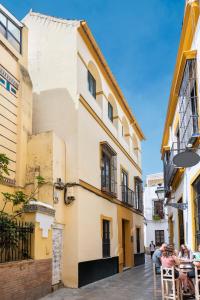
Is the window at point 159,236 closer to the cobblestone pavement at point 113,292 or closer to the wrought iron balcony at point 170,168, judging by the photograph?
the wrought iron balcony at point 170,168

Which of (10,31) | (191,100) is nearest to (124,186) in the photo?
(191,100)

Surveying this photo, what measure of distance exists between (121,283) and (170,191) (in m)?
5.38

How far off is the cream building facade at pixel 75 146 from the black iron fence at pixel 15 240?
6.02 feet

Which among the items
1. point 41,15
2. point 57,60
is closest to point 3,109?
point 57,60

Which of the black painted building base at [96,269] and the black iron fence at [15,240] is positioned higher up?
the black iron fence at [15,240]

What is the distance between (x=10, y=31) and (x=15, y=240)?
6.93 metres

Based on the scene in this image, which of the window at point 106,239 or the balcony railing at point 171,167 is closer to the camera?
the balcony railing at point 171,167

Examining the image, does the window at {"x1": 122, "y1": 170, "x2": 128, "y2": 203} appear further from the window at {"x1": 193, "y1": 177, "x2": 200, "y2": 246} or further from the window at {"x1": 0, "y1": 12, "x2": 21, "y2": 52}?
the window at {"x1": 0, "y1": 12, "x2": 21, "y2": 52}

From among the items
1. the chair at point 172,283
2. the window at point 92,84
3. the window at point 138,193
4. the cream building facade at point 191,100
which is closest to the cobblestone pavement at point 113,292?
the chair at point 172,283

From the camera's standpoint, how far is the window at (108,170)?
1574 centimetres

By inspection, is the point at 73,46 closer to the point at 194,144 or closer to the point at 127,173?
the point at 194,144

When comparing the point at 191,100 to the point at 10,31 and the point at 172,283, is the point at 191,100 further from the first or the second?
the point at 10,31

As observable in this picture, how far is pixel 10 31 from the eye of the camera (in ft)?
40.0

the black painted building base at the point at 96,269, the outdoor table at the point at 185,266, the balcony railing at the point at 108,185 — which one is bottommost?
the black painted building base at the point at 96,269
